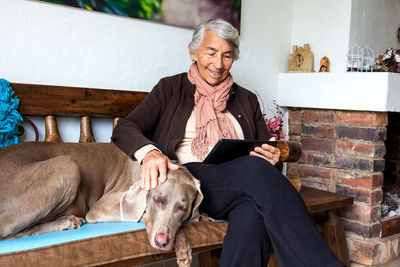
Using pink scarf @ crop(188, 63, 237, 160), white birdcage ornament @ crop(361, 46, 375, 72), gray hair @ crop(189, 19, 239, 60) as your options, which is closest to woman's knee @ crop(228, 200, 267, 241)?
pink scarf @ crop(188, 63, 237, 160)

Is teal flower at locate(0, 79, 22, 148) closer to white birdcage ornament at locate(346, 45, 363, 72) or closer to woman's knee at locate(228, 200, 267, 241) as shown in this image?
woman's knee at locate(228, 200, 267, 241)

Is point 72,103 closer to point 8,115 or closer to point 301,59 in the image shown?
point 8,115

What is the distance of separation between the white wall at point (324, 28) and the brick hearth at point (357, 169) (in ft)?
1.48

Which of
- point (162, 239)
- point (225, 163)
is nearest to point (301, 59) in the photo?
point (225, 163)

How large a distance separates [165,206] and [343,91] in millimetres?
1880

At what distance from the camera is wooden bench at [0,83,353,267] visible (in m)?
1.62

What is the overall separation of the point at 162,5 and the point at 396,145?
2468mm

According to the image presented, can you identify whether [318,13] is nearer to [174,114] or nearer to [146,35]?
[146,35]

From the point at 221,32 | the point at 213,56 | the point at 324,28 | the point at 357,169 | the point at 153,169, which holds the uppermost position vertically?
the point at 324,28

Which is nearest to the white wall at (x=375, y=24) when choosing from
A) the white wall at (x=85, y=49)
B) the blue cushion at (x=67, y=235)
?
the white wall at (x=85, y=49)

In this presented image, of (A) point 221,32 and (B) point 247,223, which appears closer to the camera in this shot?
(B) point 247,223

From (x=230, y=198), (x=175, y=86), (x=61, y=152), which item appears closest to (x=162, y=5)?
(x=175, y=86)

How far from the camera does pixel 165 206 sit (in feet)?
5.38

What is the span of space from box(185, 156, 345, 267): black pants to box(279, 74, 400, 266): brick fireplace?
97 centimetres
